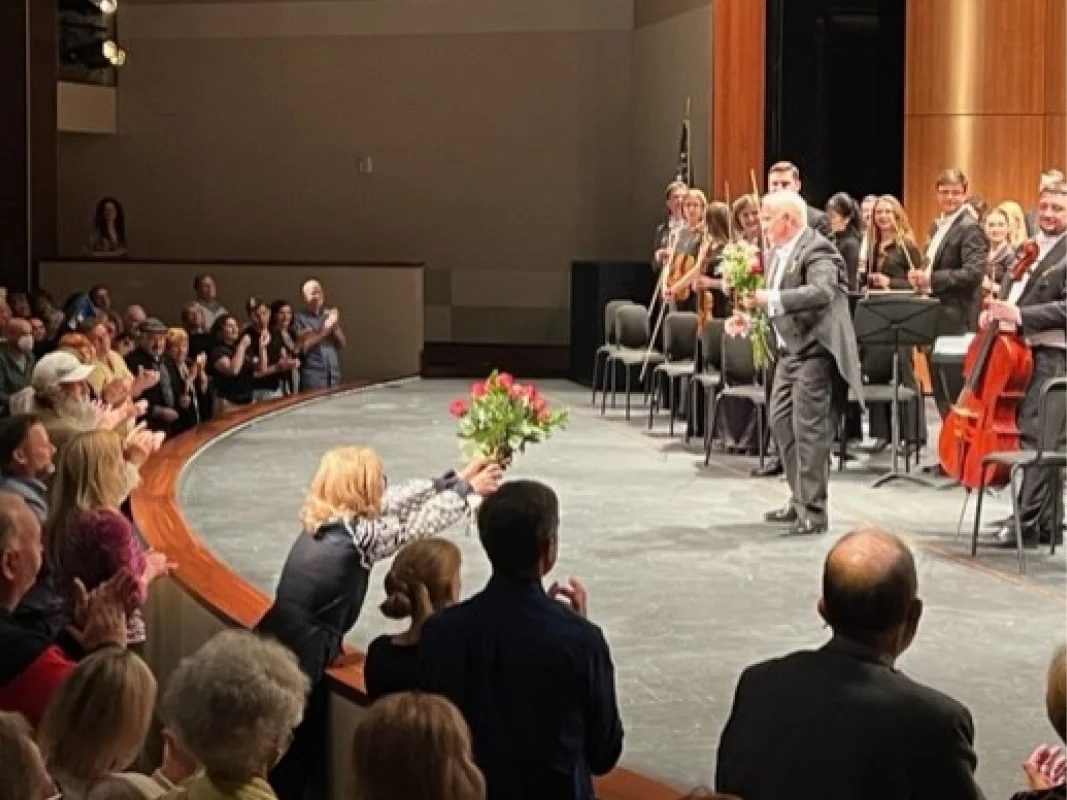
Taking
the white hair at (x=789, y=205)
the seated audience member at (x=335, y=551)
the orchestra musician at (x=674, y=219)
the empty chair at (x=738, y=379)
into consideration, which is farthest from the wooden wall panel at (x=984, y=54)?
the seated audience member at (x=335, y=551)

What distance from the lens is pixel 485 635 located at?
3.49 m

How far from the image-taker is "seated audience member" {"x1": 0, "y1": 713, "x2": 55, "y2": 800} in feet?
8.54

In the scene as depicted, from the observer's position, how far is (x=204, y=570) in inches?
226

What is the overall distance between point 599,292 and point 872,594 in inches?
461

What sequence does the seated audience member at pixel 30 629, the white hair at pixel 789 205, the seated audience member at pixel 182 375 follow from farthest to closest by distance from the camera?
the seated audience member at pixel 182 375 < the white hair at pixel 789 205 < the seated audience member at pixel 30 629

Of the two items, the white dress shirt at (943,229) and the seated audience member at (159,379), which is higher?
the white dress shirt at (943,229)

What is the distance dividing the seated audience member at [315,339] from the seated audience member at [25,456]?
8016 mm

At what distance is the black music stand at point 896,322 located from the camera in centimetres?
901

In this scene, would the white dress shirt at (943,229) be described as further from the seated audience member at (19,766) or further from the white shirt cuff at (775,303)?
the seated audience member at (19,766)

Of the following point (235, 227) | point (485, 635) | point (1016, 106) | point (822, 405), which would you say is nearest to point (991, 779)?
point (485, 635)

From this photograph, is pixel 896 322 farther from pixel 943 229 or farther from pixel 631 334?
pixel 631 334

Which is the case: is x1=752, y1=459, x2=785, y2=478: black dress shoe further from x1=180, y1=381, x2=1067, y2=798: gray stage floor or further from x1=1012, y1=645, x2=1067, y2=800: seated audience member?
x1=1012, y1=645, x2=1067, y2=800: seated audience member

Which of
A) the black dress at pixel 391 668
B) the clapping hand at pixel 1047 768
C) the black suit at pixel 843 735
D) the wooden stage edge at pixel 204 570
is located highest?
the black suit at pixel 843 735

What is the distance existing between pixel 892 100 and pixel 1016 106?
0.99m
